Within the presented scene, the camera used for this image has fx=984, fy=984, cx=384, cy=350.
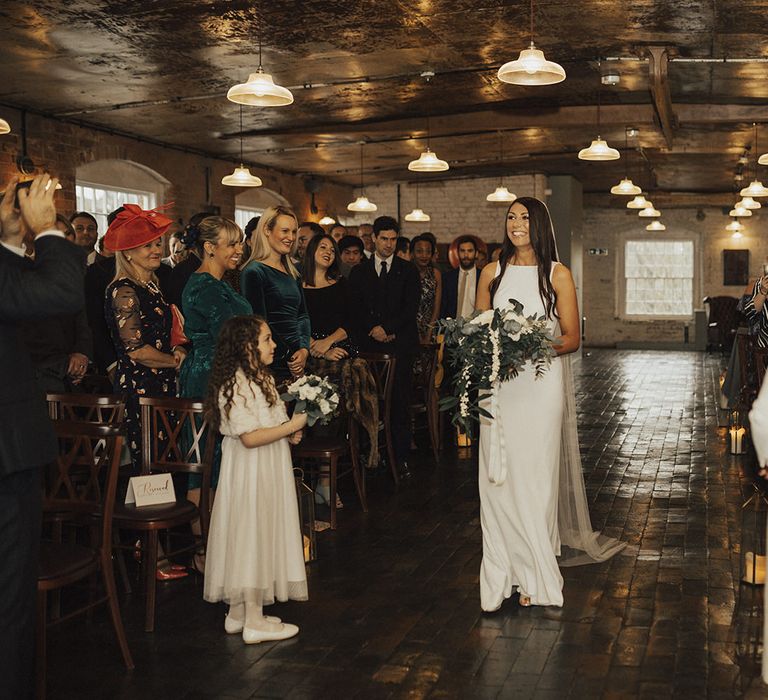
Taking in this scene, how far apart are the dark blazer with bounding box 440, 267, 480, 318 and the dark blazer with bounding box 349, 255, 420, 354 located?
1553 millimetres

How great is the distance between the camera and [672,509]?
20.5 feet

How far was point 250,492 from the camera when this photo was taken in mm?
3904

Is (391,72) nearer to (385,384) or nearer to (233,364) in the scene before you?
(385,384)

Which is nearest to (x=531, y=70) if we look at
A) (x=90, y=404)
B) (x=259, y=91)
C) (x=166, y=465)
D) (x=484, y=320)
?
(x=259, y=91)

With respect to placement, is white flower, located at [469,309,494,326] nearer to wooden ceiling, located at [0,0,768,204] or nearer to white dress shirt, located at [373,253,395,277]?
white dress shirt, located at [373,253,395,277]

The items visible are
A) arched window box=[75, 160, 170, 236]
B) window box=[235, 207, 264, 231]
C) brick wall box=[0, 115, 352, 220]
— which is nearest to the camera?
brick wall box=[0, 115, 352, 220]

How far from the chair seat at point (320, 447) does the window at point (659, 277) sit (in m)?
19.0

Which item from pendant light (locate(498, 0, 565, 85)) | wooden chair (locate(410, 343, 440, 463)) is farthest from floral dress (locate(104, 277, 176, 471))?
wooden chair (locate(410, 343, 440, 463))

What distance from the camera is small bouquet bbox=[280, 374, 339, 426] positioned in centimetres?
392

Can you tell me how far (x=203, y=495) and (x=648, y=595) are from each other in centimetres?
207

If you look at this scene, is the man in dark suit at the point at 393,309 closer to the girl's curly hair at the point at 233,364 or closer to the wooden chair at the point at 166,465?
the wooden chair at the point at 166,465

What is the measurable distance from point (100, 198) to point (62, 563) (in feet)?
31.6

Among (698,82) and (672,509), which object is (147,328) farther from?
(698,82)

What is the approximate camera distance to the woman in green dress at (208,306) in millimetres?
4664
